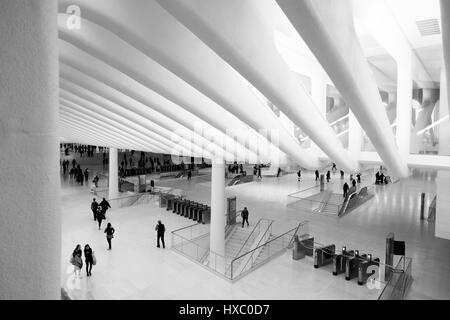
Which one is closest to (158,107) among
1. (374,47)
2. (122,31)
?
(122,31)

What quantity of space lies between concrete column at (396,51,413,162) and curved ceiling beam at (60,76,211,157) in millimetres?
7034

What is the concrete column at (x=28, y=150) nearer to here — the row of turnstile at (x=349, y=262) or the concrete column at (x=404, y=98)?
the concrete column at (x=404, y=98)

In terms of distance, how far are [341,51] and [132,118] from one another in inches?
317

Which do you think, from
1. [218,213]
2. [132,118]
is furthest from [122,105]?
[218,213]

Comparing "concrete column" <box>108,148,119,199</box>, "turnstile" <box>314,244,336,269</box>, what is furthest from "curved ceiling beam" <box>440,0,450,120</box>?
"concrete column" <box>108,148,119,199</box>

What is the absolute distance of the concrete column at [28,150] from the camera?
1.30 metres

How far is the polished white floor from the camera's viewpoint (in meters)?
9.62

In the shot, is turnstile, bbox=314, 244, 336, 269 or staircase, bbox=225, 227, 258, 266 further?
staircase, bbox=225, 227, 258, 266

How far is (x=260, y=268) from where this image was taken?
1130 cm

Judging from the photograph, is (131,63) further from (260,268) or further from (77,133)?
(77,133)

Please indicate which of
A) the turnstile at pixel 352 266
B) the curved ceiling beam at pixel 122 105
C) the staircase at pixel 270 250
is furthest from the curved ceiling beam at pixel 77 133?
the turnstile at pixel 352 266

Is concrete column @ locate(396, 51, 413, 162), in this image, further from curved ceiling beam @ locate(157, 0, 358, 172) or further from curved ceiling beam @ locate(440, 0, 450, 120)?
curved ceiling beam @ locate(440, 0, 450, 120)

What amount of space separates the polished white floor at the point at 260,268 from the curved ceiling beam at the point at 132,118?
4288 mm
